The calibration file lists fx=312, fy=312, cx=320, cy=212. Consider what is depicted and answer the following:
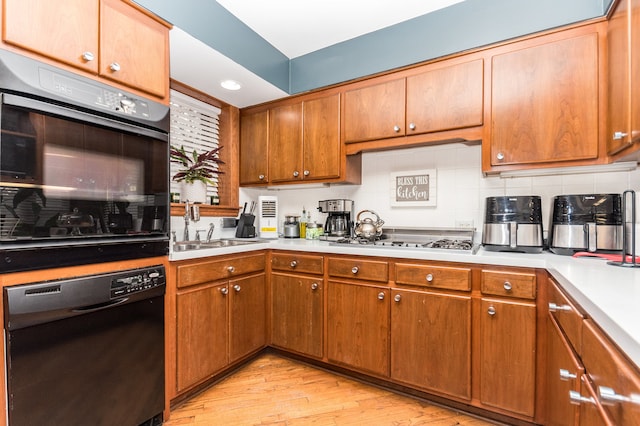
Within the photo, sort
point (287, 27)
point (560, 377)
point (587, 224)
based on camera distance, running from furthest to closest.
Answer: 1. point (287, 27)
2. point (587, 224)
3. point (560, 377)

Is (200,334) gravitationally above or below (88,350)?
below

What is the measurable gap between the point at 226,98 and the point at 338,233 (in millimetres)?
1509

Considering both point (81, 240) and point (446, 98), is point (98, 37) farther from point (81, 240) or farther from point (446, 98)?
point (446, 98)

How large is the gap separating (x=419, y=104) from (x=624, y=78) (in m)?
0.99

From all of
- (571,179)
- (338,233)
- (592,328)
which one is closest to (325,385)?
(338,233)

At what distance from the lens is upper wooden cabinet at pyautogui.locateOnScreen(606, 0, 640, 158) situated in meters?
1.26

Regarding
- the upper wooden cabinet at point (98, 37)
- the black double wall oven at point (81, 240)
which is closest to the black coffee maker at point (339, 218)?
the black double wall oven at point (81, 240)

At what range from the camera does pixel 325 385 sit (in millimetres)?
2055

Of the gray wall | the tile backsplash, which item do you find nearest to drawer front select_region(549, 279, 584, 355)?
the tile backsplash

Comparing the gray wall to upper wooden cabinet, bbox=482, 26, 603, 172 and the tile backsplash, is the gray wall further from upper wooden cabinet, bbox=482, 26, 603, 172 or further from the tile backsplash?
the tile backsplash

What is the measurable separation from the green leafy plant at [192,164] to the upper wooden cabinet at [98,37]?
0.83m

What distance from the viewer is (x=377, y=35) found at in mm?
2223

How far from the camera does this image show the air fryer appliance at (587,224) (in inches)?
62.8

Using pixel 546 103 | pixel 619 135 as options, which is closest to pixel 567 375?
pixel 619 135
